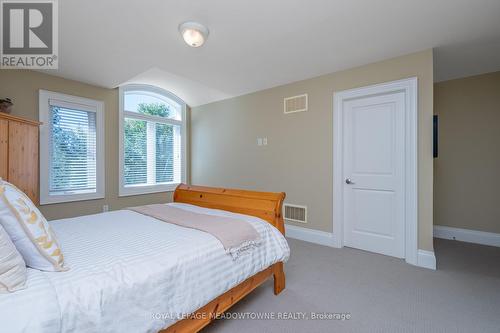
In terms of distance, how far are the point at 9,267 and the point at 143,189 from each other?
3.46 metres

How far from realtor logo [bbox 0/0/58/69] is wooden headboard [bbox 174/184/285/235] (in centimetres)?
208

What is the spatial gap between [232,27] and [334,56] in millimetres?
1305

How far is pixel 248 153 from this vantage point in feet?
13.4

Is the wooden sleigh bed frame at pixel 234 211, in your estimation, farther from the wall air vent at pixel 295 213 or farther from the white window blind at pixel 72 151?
the white window blind at pixel 72 151

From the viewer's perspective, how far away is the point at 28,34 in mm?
2225

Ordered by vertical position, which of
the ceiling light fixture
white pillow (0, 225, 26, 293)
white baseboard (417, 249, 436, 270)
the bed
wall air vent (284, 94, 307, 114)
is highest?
the ceiling light fixture

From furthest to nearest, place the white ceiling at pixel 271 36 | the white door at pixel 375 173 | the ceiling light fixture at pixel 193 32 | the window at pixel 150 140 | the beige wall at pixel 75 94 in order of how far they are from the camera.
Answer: the window at pixel 150 140, the beige wall at pixel 75 94, the white door at pixel 375 173, the ceiling light fixture at pixel 193 32, the white ceiling at pixel 271 36

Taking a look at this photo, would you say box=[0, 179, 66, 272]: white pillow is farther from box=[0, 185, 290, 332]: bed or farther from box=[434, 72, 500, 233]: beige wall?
box=[434, 72, 500, 233]: beige wall

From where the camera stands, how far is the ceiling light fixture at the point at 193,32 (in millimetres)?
2074

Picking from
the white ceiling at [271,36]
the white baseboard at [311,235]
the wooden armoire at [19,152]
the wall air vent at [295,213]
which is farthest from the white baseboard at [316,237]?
the wooden armoire at [19,152]

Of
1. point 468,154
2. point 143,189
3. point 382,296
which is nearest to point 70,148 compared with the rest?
point 143,189

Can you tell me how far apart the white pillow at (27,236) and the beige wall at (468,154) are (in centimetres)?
456

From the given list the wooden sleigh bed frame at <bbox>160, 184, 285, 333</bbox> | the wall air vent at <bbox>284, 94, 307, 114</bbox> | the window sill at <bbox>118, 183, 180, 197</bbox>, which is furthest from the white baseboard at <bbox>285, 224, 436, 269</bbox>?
the window sill at <bbox>118, 183, 180, 197</bbox>

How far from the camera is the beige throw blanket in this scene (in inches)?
58.6
